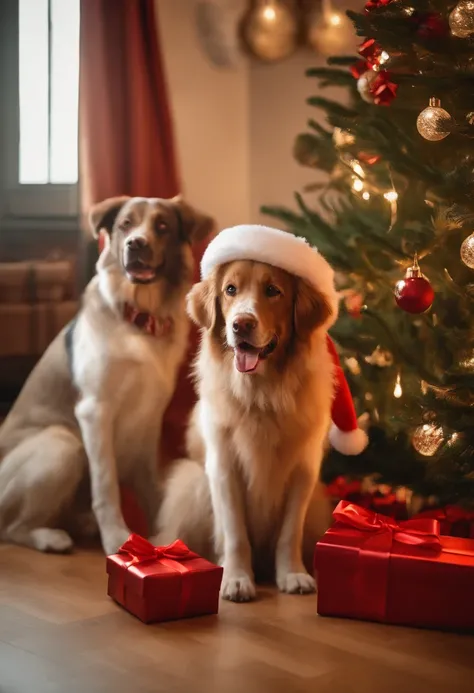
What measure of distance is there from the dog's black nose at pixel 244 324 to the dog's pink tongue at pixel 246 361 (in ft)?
0.24

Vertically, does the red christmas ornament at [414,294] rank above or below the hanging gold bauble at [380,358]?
above

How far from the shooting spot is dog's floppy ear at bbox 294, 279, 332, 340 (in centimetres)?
240

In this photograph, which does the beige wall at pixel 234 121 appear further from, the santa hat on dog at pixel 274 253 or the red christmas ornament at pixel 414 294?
the red christmas ornament at pixel 414 294

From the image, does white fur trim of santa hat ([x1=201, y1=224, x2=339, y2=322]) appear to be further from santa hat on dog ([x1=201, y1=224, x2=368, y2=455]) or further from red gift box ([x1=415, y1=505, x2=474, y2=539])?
red gift box ([x1=415, y1=505, x2=474, y2=539])

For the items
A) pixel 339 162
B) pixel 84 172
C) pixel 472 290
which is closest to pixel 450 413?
pixel 472 290

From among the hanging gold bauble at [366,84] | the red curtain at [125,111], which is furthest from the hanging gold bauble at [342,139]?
the red curtain at [125,111]

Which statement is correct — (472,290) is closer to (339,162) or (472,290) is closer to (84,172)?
(339,162)

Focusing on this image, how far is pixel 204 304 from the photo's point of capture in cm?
247

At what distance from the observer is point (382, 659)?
2008 mm

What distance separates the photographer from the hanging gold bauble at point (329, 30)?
3.78 meters

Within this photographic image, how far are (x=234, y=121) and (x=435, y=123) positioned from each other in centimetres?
211

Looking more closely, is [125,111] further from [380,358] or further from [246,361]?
[246,361]

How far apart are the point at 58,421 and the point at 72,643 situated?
3.37 ft

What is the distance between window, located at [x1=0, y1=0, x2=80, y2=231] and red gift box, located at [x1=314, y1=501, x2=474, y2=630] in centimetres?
200
